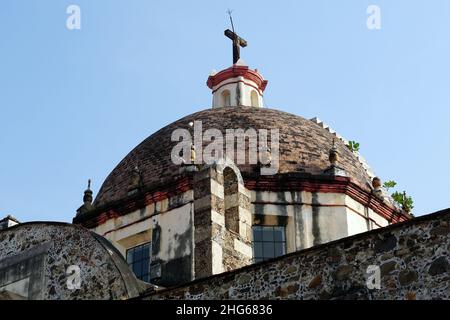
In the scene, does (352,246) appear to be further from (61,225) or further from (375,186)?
(375,186)

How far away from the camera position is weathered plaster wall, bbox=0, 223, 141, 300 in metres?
15.0

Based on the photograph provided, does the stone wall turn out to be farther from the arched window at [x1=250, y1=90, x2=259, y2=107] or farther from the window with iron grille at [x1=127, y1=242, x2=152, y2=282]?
the arched window at [x1=250, y1=90, x2=259, y2=107]

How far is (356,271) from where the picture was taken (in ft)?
39.7

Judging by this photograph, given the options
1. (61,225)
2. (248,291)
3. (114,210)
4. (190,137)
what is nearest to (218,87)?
(190,137)

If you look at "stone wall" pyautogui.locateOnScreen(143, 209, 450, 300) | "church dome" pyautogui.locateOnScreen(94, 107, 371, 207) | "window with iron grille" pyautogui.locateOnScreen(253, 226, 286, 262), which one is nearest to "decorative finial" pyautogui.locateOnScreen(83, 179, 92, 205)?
"church dome" pyautogui.locateOnScreen(94, 107, 371, 207)

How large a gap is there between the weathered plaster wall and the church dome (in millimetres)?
5247

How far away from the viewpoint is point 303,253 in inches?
493

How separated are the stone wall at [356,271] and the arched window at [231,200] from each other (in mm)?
4544

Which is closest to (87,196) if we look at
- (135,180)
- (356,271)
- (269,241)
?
(135,180)

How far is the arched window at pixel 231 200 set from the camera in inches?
701

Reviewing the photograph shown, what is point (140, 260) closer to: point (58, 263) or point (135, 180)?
point (135, 180)

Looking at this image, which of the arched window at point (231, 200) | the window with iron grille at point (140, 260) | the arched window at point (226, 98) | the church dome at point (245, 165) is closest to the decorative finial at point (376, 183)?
the church dome at point (245, 165)

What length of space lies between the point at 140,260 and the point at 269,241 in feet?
9.98
